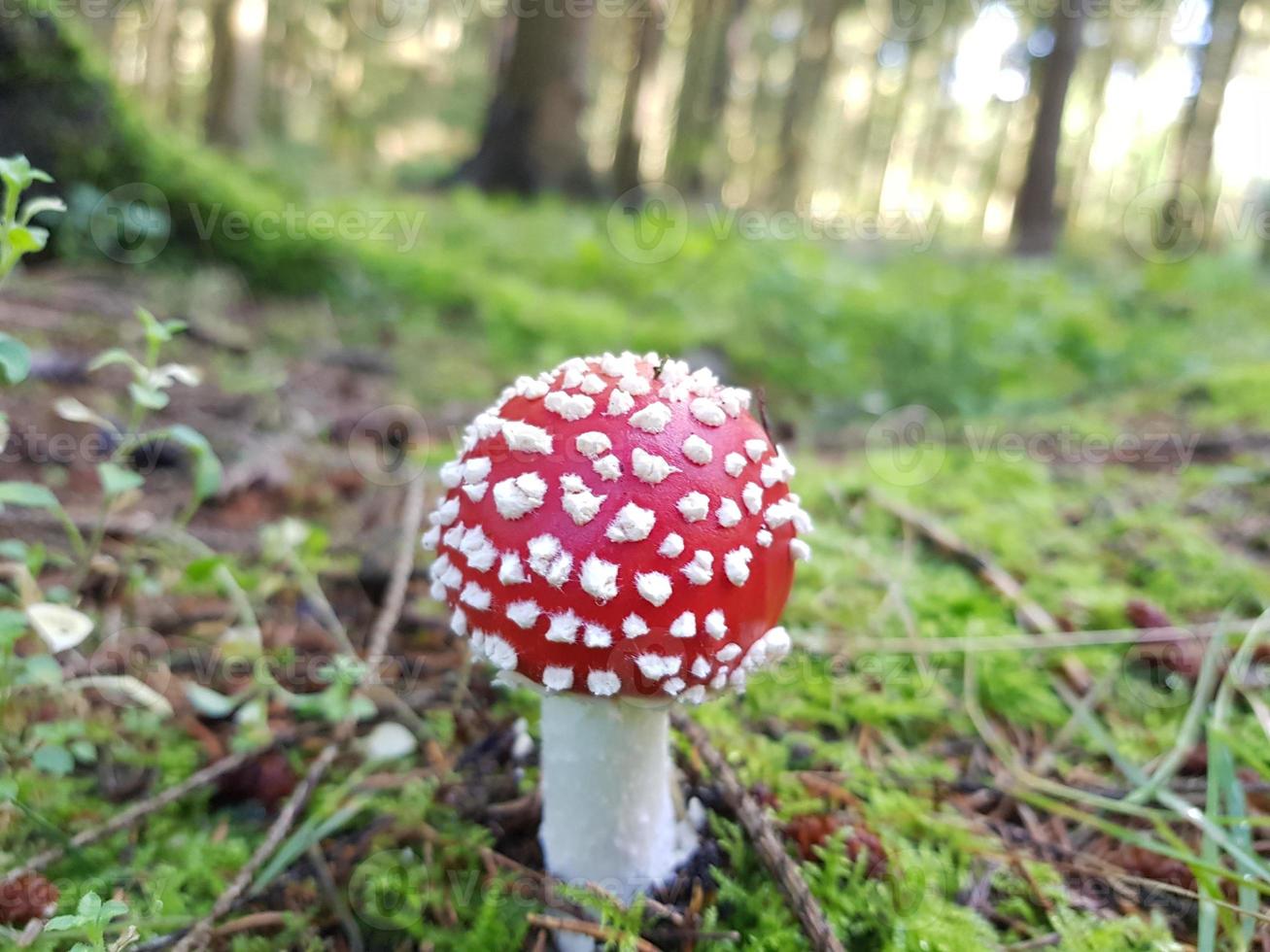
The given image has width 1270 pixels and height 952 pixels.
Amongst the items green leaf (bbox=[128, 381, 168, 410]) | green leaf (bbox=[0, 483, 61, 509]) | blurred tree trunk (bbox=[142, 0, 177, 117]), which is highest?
blurred tree trunk (bbox=[142, 0, 177, 117])

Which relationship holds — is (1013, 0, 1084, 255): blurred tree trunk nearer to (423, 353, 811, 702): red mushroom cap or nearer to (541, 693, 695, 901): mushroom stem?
(423, 353, 811, 702): red mushroom cap

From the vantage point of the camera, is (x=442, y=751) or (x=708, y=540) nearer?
(x=708, y=540)

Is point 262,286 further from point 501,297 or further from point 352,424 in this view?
point 352,424

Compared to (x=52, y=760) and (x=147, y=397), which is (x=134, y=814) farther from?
(x=147, y=397)

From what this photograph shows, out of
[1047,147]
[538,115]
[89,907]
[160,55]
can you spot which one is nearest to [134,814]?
[89,907]

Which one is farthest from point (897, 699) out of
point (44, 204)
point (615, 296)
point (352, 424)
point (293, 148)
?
point (293, 148)

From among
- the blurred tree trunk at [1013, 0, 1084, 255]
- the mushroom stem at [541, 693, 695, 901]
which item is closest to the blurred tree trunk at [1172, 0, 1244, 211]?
the blurred tree trunk at [1013, 0, 1084, 255]
